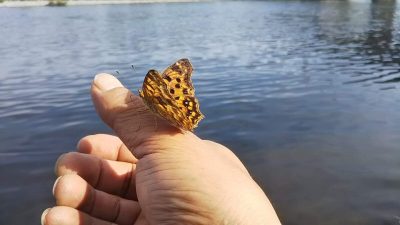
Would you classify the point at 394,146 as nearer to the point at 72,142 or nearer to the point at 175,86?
the point at 72,142

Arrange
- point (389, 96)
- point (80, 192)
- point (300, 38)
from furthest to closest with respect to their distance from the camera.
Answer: point (300, 38), point (389, 96), point (80, 192)

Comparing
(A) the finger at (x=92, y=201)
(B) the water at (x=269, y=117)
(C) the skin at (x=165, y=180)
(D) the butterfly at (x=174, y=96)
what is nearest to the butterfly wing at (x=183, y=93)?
(D) the butterfly at (x=174, y=96)

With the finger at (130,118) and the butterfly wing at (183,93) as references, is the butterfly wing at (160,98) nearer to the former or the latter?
the butterfly wing at (183,93)

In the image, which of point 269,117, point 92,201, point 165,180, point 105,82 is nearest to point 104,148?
point 92,201

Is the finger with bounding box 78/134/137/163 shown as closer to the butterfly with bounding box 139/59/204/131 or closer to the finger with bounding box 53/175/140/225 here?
the finger with bounding box 53/175/140/225

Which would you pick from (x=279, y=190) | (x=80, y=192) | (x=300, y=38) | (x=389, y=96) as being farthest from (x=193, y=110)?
(x=300, y=38)

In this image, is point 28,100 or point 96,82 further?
point 28,100

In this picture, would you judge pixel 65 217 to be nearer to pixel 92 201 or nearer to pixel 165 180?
pixel 92 201
